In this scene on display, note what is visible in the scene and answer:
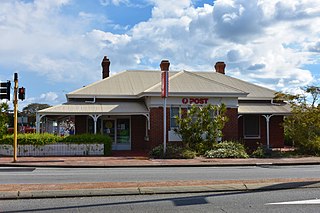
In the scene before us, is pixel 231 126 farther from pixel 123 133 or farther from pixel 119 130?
pixel 119 130

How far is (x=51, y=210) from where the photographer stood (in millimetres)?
8500

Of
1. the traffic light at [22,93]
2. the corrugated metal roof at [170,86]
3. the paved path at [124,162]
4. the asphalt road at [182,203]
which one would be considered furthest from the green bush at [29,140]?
the asphalt road at [182,203]

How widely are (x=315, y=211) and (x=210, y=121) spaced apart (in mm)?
16894

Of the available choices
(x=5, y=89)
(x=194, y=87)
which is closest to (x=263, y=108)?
(x=194, y=87)

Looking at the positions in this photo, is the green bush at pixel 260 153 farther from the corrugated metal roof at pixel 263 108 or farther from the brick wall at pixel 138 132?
the brick wall at pixel 138 132

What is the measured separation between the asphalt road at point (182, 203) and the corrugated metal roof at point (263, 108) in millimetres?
19368

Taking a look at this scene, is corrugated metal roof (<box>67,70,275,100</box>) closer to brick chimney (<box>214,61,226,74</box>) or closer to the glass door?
brick chimney (<box>214,61,226,74</box>)

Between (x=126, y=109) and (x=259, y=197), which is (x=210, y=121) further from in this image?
(x=259, y=197)

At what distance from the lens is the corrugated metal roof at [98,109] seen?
86.9ft

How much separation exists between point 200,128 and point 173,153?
257cm

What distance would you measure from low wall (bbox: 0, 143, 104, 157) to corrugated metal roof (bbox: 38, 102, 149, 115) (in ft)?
8.27

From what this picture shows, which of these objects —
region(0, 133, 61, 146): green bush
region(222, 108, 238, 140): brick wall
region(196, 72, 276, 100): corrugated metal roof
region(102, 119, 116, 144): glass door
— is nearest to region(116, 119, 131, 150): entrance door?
region(102, 119, 116, 144): glass door

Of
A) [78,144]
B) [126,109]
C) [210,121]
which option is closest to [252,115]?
[210,121]

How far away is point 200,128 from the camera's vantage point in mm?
25047
